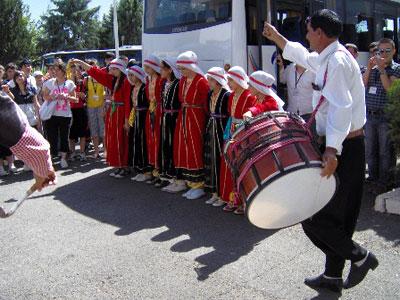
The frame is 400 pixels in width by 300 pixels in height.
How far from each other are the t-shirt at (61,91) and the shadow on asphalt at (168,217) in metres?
1.85

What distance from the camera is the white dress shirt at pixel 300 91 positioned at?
665cm

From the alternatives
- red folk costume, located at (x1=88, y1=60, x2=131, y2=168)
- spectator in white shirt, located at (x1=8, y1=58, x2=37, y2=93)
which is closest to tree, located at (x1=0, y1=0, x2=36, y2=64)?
spectator in white shirt, located at (x1=8, y1=58, x2=37, y2=93)

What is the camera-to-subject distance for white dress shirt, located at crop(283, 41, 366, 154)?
3.28 meters

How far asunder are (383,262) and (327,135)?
1685 mm

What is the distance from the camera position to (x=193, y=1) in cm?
841

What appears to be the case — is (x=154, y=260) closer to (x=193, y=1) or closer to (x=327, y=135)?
(x=327, y=135)

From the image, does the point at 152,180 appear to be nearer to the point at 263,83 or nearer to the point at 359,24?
the point at 263,83

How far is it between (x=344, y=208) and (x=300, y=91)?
3.29m

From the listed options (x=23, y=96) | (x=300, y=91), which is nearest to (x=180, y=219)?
(x=300, y=91)

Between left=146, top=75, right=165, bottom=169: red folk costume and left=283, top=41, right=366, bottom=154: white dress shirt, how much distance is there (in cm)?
397

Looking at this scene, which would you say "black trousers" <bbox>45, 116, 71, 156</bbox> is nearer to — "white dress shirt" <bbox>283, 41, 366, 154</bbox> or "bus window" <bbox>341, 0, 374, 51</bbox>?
"bus window" <bbox>341, 0, 374, 51</bbox>

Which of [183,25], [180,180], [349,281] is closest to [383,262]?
[349,281]

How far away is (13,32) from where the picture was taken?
33625mm

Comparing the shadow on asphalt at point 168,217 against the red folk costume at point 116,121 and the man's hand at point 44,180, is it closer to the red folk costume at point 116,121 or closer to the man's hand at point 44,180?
the red folk costume at point 116,121
